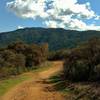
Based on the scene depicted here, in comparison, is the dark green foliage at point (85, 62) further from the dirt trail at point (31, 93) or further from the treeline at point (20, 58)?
the treeline at point (20, 58)

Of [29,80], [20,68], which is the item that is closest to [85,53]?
[29,80]

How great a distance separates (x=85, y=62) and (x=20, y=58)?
1858 cm

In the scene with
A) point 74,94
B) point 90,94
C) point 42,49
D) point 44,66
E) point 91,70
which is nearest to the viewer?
point 90,94

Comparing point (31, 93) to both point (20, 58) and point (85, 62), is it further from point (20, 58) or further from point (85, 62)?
point (20, 58)

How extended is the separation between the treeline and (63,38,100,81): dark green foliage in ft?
39.8

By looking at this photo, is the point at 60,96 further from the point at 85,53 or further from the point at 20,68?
the point at 20,68

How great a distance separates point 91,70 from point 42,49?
28.8m

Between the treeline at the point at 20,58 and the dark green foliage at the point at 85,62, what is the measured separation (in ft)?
39.8

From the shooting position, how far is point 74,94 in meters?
25.5

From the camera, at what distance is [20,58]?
163 feet

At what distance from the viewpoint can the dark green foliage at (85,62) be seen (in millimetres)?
32219

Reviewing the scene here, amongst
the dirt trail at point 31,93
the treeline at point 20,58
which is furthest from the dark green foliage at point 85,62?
the treeline at point 20,58

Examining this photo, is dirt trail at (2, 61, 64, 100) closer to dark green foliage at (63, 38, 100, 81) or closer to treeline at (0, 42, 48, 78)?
dark green foliage at (63, 38, 100, 81)

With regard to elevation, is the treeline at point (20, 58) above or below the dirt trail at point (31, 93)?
above
